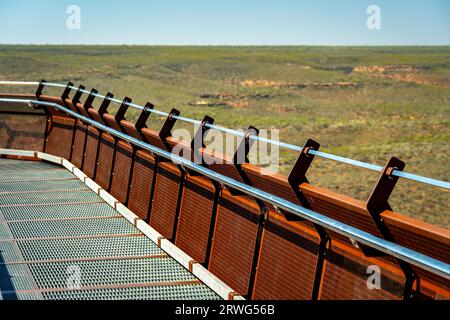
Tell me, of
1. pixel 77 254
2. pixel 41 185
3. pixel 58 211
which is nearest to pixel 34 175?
pixel 41 185

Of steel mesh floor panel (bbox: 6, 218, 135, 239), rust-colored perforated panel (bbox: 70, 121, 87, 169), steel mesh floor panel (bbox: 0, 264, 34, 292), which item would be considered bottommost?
steel mesh floor panel (bbox: 6, 218, 135, 239)

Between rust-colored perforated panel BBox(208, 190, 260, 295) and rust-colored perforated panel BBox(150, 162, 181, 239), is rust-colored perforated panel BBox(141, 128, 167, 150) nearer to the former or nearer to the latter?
rust-colored perforated panel BBox(150, 162, 181, 239)

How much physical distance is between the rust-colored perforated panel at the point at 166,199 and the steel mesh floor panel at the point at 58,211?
1.46 meters

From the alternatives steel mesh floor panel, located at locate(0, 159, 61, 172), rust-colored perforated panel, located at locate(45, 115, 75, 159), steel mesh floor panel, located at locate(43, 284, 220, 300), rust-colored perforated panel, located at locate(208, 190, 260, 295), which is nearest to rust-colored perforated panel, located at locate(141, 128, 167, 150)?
rust-colored perforated panel, located at locate(208, 190, 260, 295)

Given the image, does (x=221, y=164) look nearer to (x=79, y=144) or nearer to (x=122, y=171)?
(x=122, y=171)

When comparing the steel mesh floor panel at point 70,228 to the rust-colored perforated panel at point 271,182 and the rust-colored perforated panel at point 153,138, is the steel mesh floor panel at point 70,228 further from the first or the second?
the rust-colored perforated panel at point 271,182

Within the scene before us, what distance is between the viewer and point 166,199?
8.78 meters

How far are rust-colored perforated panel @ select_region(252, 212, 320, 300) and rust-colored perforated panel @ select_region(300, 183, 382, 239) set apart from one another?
25cm

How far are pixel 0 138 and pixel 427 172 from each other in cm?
5009

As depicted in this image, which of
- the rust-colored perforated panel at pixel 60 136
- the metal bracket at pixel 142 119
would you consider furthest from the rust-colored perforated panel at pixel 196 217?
the rust-colored perforated panel at pixel 60 136

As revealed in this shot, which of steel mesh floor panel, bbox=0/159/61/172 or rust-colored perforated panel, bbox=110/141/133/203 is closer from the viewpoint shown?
rust-colored perforated panel, bbox=110/141/133/203

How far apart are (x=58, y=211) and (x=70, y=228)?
107 centimetres

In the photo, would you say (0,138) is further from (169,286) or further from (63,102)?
(169,286)

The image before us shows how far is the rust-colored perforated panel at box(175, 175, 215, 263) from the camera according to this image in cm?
746
